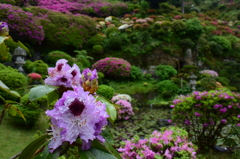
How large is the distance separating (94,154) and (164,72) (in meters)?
9.65

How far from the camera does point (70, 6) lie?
1470 centimetres

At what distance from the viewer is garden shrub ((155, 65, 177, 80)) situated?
9.83 metres

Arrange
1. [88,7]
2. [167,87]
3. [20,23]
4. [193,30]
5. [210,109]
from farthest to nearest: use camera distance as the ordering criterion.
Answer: [88,7] → [193,30] → [167,87] → [20,23] → [210,109]

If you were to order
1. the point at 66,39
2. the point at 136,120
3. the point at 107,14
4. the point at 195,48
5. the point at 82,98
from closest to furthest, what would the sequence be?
the point at 82,98 → the point at 136,120 → the point at 66,39 → the point at 195,48 → the point at 107,14

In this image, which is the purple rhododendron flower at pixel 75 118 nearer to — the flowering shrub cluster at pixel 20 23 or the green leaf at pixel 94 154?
the green leaf at pixel 94 154

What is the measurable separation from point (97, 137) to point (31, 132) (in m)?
3.89

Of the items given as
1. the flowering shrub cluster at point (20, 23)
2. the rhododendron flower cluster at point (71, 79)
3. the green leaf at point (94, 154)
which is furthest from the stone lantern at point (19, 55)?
the green leaf at point (94, 154)

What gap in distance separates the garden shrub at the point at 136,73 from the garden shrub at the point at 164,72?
86cm

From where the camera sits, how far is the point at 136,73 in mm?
9852

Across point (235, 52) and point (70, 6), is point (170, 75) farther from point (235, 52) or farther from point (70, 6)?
point (70, 6)

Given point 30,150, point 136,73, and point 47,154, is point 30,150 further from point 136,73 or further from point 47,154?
point 136,73

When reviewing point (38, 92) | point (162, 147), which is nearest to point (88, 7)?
point (162, 147)

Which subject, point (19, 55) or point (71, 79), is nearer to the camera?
point (71, 79)

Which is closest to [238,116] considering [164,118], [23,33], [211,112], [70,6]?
[211,112]
